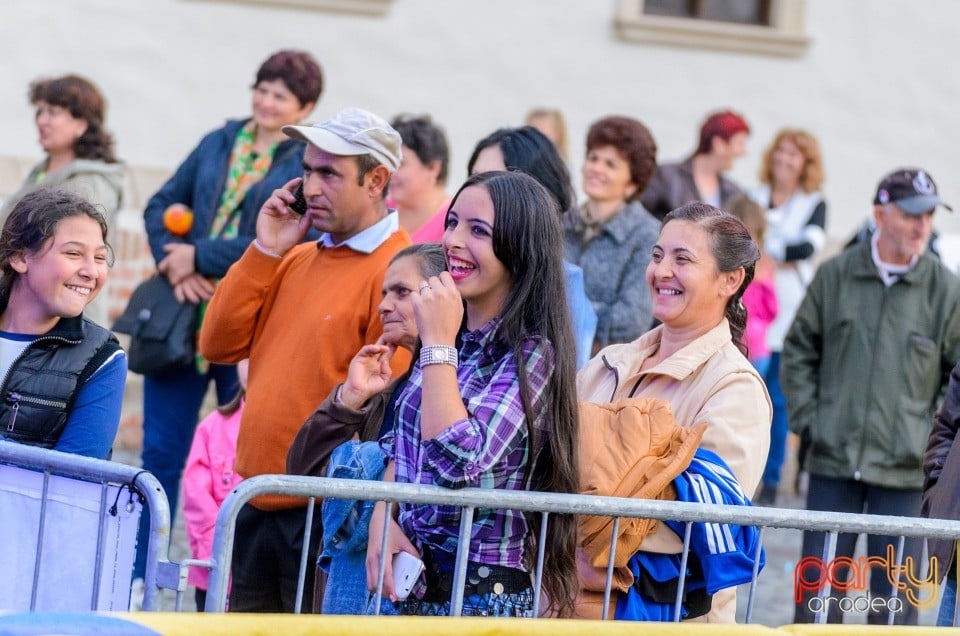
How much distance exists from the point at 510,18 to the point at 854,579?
7052 mm

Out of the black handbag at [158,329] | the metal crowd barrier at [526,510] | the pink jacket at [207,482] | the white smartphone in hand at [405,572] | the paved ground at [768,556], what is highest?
the black handbag at [158,329]

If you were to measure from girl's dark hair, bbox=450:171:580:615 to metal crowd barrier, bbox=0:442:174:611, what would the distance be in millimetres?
843

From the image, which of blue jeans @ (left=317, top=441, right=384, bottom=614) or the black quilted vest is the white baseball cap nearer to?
the black quilted vest

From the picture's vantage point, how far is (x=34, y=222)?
4312mm

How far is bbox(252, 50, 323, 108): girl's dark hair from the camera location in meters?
6.50

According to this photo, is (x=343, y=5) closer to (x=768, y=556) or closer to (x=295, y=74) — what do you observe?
(x=295, y=74)

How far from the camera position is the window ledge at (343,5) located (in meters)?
10.2

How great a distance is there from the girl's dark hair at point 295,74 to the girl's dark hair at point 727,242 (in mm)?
2497

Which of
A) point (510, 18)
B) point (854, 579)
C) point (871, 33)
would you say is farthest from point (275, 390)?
point (871, 33)

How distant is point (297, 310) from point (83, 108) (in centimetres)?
266

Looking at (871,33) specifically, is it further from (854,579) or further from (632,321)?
(854,579)

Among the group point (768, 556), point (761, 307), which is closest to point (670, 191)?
point (761, 307)

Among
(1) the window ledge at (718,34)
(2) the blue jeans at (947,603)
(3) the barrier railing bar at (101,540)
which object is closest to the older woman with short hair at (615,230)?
(2) the blue jeans at (947,603)

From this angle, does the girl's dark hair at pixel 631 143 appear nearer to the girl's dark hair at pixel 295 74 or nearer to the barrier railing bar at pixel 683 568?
the girl's dark hair at pixel 295 74
